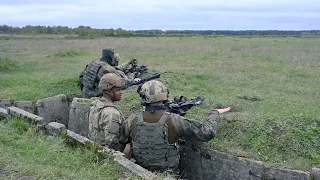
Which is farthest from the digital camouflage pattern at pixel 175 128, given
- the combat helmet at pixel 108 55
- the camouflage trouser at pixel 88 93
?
the combat helmet at pixel 108 55

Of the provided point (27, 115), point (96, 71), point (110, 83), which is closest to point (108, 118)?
point (110, 83)

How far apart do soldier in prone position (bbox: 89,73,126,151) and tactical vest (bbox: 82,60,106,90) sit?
293 cm

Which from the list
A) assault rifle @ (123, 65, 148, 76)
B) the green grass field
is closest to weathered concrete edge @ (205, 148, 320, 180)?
the green grass field

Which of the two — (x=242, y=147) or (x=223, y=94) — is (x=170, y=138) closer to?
(x=242, y=147)

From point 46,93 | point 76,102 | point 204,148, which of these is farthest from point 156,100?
point 46,93

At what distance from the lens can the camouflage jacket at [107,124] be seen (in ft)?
17.0

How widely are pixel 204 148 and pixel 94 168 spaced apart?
6.04 ft

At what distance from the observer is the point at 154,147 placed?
489 cm

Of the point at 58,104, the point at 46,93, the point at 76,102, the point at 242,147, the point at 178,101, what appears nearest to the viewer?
the point at 242,147

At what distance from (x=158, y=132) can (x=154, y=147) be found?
202 millimetres

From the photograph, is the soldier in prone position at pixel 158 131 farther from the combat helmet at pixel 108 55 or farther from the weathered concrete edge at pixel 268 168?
the combat helmet at pixel 108 55

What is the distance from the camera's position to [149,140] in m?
4.87

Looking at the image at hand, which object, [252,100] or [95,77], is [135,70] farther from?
[252,100]

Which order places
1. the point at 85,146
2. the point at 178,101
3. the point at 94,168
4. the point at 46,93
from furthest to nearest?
the point at 46,93 → the point at 178,101 → the point at 85,146 → the point at 94,168
